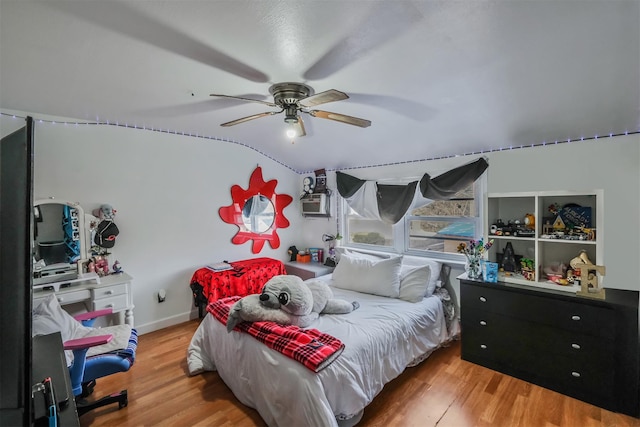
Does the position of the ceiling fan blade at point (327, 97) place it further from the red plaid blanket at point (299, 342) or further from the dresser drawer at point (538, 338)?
the dresser drawer at point (538, 338)

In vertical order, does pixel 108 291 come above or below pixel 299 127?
below

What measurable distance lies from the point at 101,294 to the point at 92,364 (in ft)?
3.35

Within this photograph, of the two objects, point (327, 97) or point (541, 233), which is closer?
point (327, 97)

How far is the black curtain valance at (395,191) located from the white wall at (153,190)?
148cm

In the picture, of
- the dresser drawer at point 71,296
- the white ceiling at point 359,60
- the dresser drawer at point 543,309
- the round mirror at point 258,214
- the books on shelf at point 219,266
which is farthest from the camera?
the round mirror at point 258,214

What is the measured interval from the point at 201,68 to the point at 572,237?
3.06 meters

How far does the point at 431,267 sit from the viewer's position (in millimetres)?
3094

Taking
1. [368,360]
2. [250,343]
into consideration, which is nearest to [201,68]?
[250,343]

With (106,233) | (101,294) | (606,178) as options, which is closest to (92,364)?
(101,294)

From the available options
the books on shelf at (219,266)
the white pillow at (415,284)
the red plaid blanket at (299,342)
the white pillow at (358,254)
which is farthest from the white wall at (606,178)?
the books on shelf at (219,266)

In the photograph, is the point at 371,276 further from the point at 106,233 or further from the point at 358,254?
the point at 106,233

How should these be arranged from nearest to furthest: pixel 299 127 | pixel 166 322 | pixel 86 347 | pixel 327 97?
pixel 86 347 < pixel 327 97 < pixel 299 127 < pixel 166 322

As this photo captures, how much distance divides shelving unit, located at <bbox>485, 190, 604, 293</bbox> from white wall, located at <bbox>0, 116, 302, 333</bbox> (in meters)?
3.07

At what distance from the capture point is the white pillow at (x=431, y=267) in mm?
2992
